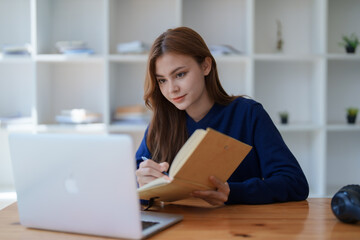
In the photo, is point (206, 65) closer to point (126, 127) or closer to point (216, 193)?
point (216, 193)

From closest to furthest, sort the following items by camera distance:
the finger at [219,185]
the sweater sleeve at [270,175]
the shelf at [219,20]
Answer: the finger at [219,185] < the sweater sleeve at [270,175] < the shelf at [219,20]

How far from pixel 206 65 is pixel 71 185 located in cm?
97

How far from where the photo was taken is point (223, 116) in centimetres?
171

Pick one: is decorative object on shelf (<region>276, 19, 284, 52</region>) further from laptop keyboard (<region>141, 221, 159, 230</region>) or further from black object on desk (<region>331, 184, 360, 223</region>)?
laptop keyboard (<region>141, 221, 159, 230</region>)

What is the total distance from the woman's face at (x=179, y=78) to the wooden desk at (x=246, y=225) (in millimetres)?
531

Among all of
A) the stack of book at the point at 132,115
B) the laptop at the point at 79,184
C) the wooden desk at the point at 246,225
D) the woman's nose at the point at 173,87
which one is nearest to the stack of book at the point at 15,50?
the stack of book at the point at 132,115

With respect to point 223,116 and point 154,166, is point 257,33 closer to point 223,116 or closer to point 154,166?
point 223,116

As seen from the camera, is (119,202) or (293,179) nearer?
(119,202)

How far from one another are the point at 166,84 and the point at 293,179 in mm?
578

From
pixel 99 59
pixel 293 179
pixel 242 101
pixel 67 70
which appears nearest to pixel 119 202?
pixel 293 179

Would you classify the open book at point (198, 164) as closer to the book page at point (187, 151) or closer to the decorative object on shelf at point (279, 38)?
the book page at point (187, 151)

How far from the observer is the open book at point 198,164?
3.16 feet

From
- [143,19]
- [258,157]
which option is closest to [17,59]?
[143,19]

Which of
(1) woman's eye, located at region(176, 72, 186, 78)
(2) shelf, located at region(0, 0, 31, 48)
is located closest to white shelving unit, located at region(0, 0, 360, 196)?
(2) shelf, located at region(0, 0, 31, 48)
